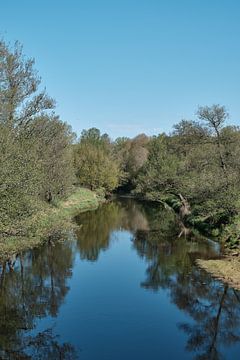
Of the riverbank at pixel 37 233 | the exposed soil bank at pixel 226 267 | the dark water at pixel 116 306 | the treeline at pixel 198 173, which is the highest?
the treeline at pixel 198 173

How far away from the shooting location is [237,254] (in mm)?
27953

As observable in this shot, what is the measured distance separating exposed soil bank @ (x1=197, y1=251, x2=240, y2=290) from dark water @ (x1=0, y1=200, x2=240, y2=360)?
2.07 ft

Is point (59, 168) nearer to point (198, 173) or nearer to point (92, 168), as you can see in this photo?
point (198, 173)

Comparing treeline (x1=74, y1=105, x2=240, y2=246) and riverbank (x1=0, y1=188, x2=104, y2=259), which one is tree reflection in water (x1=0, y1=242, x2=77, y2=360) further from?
treeline (x1=74, y1=105, x2=240, y2=246)

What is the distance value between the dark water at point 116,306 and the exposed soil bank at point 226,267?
2.07 ft

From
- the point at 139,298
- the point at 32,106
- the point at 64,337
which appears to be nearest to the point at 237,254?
the point at 139,298

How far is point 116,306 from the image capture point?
64.8 feet

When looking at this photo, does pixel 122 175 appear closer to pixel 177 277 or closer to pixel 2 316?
pixel 177 277

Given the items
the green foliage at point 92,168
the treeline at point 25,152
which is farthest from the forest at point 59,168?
Result: the green foliage at point 92,168

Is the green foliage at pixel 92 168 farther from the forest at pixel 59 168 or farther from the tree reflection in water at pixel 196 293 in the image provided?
the tree reflection in water at pixel 196 293

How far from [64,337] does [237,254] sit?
52.1 feet

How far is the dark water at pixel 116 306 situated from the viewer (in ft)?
51.4

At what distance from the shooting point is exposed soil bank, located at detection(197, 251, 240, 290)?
22734 mm

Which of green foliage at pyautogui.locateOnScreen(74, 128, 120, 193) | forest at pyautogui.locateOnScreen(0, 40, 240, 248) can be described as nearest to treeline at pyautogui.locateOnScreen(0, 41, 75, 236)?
forest at pyautogui.locateOnScreen(0, 40, 240, 248)
